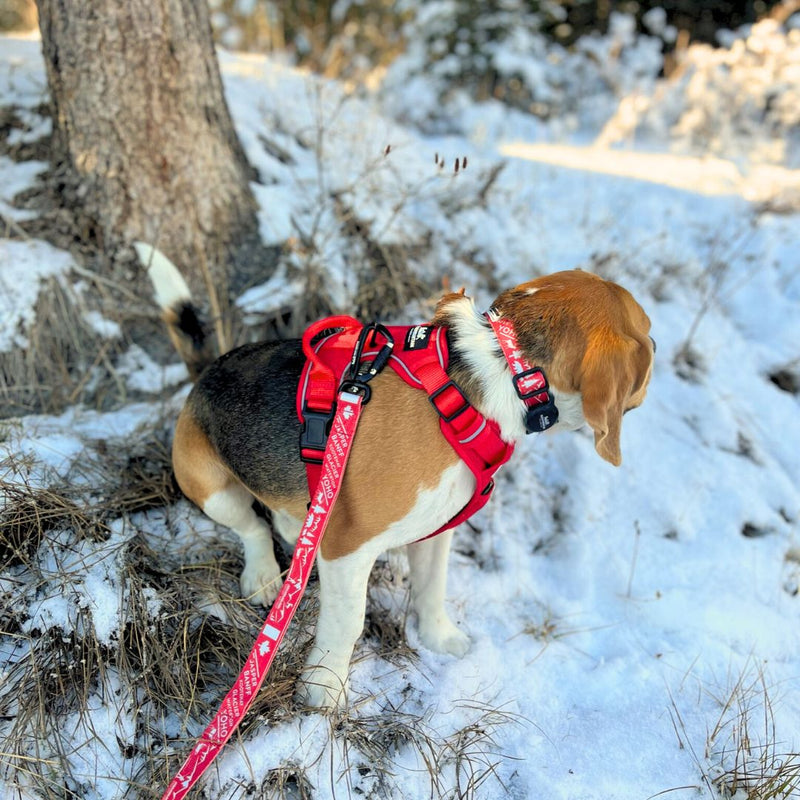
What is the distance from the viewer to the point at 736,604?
2.87 metres

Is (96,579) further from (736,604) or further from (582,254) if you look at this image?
(582,254)

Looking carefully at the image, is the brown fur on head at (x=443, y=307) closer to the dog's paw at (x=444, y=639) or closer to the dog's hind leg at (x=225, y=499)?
the dog's hind leg at (x=225, y=499)

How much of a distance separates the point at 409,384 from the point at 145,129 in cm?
231

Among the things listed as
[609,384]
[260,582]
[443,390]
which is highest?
[609,384]

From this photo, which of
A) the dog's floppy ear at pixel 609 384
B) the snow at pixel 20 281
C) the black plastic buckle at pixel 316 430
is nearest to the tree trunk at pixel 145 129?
the snow at pixel 20 281

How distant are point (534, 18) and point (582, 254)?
7127 millimetres

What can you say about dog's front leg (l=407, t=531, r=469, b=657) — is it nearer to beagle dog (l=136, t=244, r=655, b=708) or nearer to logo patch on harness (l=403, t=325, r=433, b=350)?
beagle dog (l=136, t=244, r=655, b=708)

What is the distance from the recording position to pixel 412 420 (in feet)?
6.75

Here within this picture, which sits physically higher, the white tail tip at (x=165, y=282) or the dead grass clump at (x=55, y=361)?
the white tail tip at (x=165, y=282)

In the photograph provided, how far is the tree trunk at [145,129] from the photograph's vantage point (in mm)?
3182

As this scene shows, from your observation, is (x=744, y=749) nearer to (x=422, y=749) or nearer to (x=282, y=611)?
(x=422, y=749)

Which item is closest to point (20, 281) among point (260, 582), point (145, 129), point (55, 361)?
point (55, 361)

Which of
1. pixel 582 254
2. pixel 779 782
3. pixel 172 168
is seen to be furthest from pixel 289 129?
pixel 779 782

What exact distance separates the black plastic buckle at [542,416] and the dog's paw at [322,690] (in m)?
1.15
